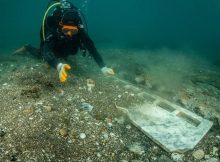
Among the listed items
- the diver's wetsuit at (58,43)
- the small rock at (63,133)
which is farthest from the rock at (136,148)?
the diver's wetsuit at (58,43)

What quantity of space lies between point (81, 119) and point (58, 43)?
2.89 meters

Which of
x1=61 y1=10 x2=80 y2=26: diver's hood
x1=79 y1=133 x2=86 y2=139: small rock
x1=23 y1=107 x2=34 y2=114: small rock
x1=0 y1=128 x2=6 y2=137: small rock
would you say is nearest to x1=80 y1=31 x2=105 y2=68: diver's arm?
x1=61 y1=10 x2=80 y2=26: diver's hood

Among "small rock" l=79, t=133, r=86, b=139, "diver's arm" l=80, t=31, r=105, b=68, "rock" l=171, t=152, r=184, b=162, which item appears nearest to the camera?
"rock" l=171, t=152, r=184, b=162

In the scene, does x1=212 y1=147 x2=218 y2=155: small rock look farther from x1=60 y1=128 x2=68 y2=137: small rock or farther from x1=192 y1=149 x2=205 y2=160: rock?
x1=60 y1=128 x2=68 y2=137: small rock

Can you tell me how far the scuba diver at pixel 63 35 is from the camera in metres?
6.16

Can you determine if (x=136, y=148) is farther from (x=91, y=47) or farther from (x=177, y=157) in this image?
(x=91, y=47)

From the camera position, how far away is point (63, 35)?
6.35 meters

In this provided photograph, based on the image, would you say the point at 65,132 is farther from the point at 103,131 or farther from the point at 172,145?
the point at 172,145

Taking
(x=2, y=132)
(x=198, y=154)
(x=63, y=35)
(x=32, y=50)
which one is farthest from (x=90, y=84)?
(x=32, y=50)

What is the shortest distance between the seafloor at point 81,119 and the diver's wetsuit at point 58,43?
0.62 metres

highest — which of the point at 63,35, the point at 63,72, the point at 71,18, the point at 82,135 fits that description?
the point at 71,18

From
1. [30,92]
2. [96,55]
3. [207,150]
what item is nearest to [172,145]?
[207,150]

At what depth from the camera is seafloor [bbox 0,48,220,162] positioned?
12.8ft

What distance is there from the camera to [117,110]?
210 inches
